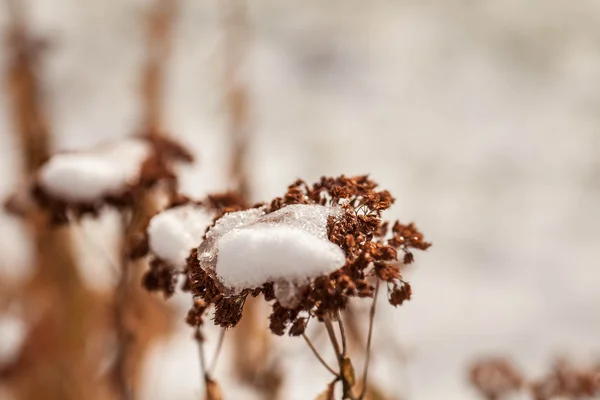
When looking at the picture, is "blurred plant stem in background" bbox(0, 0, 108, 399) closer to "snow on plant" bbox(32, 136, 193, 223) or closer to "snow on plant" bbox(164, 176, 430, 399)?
"snow on plant" bbox(32, 136, 193, 223)

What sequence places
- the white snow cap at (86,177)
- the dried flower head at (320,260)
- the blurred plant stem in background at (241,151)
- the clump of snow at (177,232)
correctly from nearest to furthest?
the dried flower head at (320,260) → the clump of snow at (177,232) → the white snow cap at (86,177) → the blurred plant stem in background at (241,151)

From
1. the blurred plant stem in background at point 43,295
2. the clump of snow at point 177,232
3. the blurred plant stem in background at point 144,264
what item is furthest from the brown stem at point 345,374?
the blurred plant stem in background at point 43,295

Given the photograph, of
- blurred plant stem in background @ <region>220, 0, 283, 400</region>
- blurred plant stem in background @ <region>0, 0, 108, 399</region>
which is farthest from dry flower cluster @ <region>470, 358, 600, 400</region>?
→ blurred plant stem in background @ <region>0, 0, 108, 399</region>

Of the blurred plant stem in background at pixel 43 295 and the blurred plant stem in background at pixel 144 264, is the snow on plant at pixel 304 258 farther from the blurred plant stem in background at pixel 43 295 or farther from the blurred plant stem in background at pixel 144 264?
the blurred plant stem in background at pixel 43 295

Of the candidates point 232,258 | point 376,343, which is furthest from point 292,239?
point 376,343

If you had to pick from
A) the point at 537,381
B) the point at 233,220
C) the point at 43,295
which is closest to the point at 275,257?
the point at 233,220

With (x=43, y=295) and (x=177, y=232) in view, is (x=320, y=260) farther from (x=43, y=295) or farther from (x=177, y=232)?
(x=43, y=295)

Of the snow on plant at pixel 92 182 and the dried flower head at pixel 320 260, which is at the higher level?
the dried flower head at pixel 320 260
